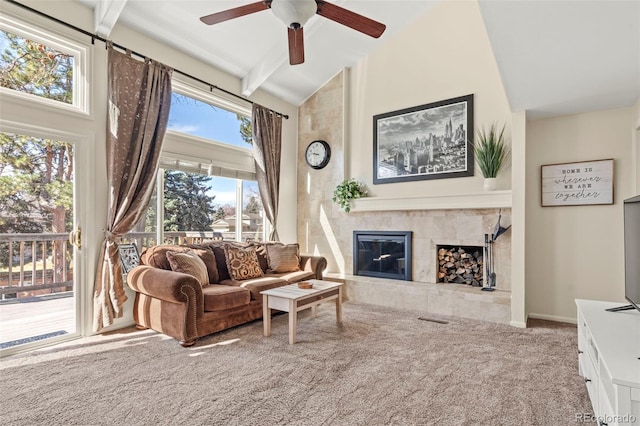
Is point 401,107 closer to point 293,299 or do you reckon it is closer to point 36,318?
point 293,299

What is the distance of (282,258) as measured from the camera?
4.63 m

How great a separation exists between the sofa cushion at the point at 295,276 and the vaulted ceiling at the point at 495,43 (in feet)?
8.73

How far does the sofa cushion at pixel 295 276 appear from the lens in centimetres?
423

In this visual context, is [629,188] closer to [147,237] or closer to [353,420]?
[353,420]

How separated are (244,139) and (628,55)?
14.2 feet

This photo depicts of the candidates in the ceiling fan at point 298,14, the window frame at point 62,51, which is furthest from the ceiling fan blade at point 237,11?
the window frame at point 62,51

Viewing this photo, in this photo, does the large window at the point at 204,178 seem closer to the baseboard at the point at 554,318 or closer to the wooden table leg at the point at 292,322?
the wooden table leg at the point at 292,322

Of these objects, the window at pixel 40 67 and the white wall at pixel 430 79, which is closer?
the window at pixel 40 67

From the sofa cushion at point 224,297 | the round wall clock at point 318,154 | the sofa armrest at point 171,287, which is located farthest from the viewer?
the round wall clock at point 318,154

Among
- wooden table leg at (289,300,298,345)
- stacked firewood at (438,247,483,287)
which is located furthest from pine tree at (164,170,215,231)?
stacked firewood at (438,247,483,287)

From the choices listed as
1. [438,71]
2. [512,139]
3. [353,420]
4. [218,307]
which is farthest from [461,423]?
[438,71]

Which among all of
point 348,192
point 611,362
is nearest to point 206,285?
point 348,192

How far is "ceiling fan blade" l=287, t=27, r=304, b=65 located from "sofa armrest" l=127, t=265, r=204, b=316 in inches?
85.4

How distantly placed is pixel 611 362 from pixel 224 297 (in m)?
2.88
